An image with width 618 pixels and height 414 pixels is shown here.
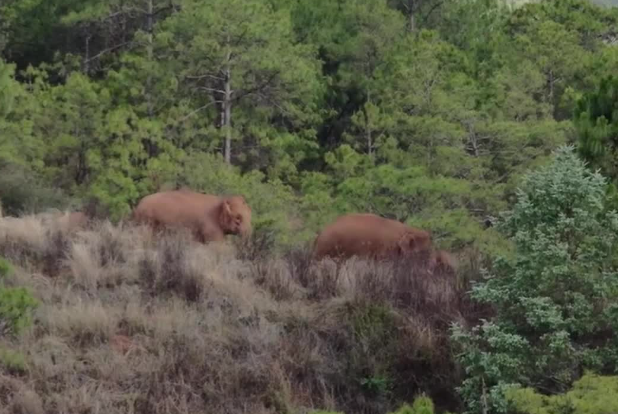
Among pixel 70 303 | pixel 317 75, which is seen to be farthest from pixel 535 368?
pixel 317 75

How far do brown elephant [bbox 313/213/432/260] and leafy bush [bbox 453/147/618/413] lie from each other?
11.5 ft

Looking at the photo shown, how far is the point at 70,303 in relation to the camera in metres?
7.77

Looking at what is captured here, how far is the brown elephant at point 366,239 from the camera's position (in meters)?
10.5

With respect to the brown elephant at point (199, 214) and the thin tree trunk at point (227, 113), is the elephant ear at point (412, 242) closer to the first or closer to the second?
the brown elephant at point (199, 214)

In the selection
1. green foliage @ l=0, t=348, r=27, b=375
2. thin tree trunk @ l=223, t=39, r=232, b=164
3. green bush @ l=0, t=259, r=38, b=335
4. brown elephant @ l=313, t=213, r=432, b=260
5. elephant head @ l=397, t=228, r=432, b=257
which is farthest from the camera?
thin tree trunk @ l=223, t=39, r=232, b=164

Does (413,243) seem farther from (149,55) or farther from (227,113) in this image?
(149,55)

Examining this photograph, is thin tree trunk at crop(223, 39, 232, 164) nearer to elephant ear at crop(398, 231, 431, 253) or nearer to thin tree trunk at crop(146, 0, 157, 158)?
thin tree trunk at crop(146, 0, 157, 158)

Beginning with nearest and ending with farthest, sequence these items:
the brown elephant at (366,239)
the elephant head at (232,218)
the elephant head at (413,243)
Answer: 1. the elephant head at (413,243)
2. the brown elephant at (366,239)
3. the elephant head at (232,218)

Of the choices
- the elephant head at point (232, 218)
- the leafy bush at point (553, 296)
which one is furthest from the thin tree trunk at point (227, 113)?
the leafy bush at point (553, 296)

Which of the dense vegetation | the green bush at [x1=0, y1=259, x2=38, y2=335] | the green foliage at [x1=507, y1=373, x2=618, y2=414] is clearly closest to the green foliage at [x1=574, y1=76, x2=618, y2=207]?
the dense vegetation

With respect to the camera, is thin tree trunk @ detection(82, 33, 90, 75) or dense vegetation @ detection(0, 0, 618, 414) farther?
thin tree trunk @ detection(82, 33, 90, 75)

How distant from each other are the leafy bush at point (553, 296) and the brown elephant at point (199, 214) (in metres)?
6.07

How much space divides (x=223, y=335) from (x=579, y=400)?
3.17 m

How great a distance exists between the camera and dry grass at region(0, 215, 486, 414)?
6.60 metres
